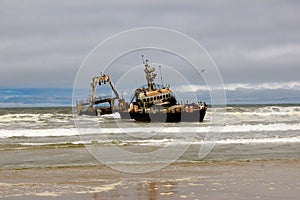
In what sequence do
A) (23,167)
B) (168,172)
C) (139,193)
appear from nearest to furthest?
(139,193)
(168,172)
(23,167)

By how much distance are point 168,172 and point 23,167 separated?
488 cm

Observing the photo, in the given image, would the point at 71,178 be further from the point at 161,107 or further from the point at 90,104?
the point at 90,104

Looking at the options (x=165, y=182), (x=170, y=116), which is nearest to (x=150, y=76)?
(x=170, y=116)

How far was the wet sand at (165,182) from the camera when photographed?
374 inches

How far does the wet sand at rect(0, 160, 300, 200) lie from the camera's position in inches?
374

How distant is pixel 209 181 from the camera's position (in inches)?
435

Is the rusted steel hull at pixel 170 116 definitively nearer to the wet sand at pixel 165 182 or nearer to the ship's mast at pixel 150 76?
the ship's mast at pixel 150 76

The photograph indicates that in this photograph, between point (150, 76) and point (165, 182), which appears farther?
point (150, 76)

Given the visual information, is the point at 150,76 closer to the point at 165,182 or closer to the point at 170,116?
the point at 170,116

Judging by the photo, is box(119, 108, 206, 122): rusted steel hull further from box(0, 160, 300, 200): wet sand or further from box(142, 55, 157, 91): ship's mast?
box(0, 160, 300, 200): wet sand

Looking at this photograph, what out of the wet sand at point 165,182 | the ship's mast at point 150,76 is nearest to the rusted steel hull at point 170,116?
the ship's mast at point 150,76

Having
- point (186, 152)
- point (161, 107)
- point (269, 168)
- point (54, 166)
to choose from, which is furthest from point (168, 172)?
point (161, 107)

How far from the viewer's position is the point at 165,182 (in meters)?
11.1

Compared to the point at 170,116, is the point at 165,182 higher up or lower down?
lower down
